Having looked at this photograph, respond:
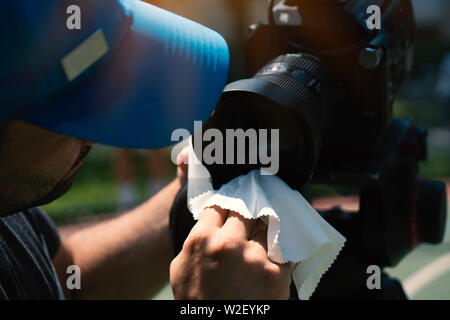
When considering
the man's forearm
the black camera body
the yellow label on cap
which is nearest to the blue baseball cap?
the yellow label on cap

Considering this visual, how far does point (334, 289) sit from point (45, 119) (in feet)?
1.64

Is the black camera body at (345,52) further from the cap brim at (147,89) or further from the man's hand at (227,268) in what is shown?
the man's hand at (227,268)

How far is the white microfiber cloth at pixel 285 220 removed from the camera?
562 millimetres

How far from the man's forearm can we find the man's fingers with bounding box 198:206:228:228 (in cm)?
47

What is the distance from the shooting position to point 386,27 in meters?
0.81

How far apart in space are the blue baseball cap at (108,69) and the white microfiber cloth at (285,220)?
119 millimetres

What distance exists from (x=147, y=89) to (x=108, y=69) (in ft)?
0.20

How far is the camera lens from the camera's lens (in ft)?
2.00

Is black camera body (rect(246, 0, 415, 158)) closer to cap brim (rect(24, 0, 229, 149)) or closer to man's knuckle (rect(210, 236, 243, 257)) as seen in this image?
cap brim (rect(24, 0, 229, 149))

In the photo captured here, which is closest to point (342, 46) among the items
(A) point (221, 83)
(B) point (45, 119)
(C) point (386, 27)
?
(C) point (386, 27)

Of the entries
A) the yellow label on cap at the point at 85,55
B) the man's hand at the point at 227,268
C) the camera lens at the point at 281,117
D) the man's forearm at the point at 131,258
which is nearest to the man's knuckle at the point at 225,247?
the man's hand at the point at 227,268

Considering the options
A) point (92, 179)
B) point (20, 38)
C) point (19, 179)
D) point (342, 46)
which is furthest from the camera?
point (92, 179)

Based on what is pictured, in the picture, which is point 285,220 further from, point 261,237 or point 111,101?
point 111,101
